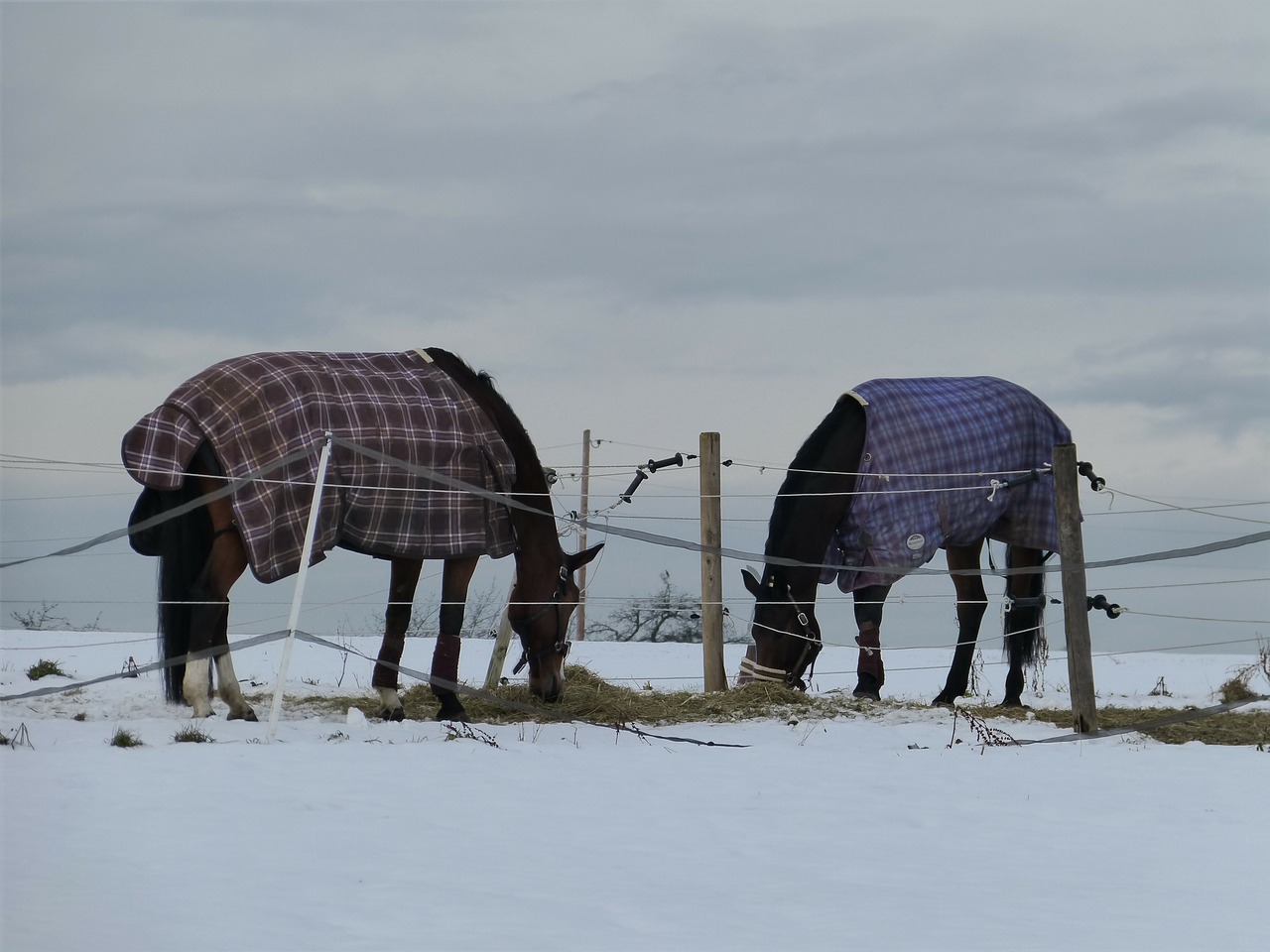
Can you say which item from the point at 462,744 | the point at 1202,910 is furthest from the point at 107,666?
the point at 1202,910

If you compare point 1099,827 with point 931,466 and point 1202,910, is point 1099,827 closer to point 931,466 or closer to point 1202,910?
point 1202,910

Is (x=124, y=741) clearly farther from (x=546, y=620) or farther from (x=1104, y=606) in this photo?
(x=1104, y=606)

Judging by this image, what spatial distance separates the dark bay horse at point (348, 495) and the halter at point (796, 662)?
1233 millimetres

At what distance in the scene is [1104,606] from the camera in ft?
26.9

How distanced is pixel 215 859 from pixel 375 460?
11.2ft

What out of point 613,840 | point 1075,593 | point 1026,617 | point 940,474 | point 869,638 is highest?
point 940,474

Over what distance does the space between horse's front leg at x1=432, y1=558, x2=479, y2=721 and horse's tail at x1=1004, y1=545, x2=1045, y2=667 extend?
3.57m

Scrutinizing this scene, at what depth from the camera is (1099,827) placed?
4.92m

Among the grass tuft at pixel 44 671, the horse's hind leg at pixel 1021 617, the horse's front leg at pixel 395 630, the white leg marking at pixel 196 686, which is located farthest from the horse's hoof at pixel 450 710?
the horse's hind leg at pixel 1021 617

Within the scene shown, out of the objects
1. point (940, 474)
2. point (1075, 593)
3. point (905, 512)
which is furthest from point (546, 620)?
point (1075, 593)

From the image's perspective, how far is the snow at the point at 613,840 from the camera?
3.42 m

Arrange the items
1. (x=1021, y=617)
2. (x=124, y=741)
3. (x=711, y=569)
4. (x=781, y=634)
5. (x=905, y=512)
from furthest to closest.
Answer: (x=711, y=569)
(x=1021, y=617)
(x=905, y=512)
(x=781, y=634)
(x=124, y=741)

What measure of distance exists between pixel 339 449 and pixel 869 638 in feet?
11.8

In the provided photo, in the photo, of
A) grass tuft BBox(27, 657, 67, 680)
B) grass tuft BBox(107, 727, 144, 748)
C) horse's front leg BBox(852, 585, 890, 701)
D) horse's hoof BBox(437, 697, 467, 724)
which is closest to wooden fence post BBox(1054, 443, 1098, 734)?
horse's front leg BBox(852, 585, 890, 701)
